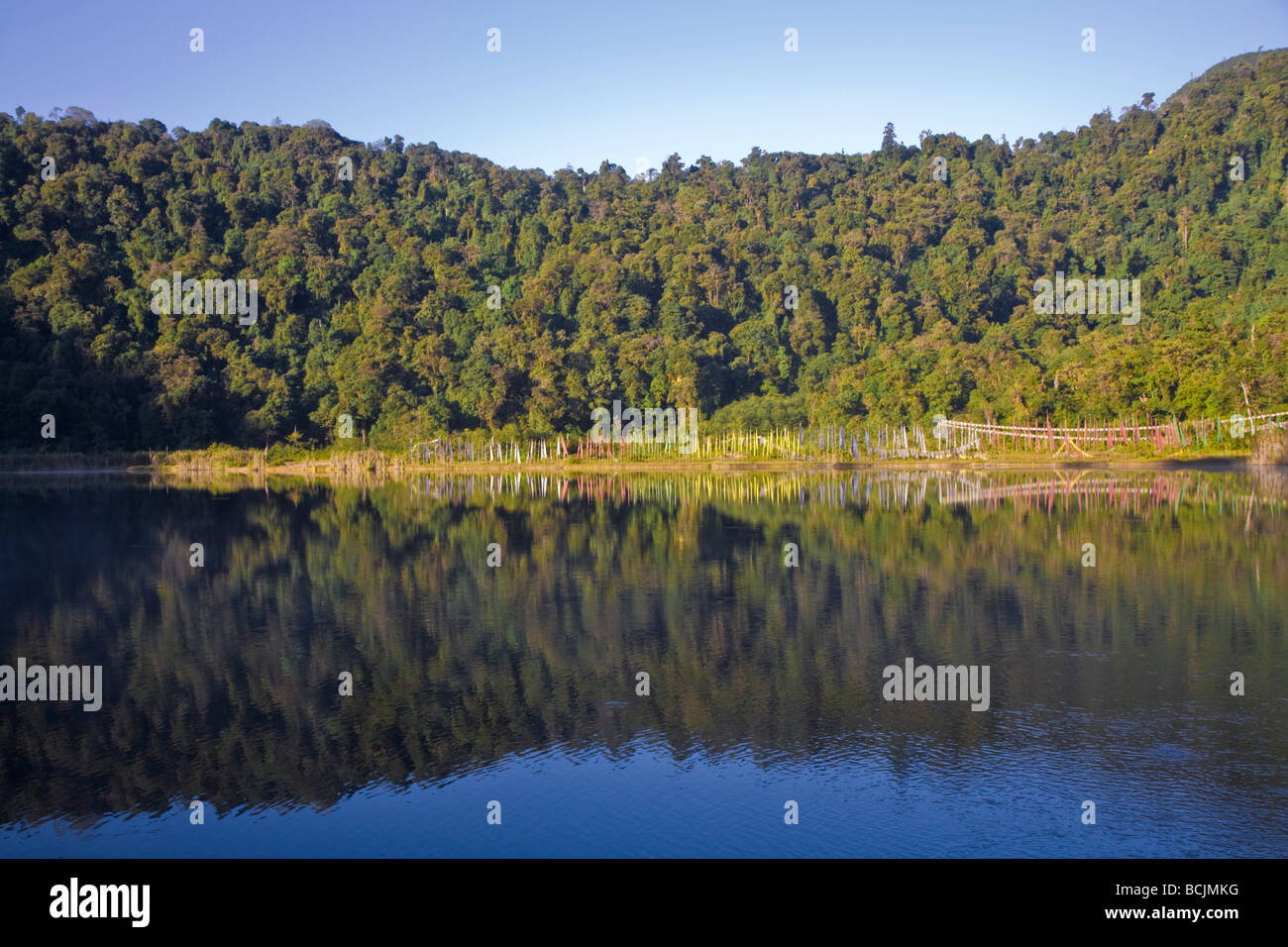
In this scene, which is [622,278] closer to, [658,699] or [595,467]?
[595,467]

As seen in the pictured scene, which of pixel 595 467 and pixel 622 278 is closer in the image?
pixel 595 467

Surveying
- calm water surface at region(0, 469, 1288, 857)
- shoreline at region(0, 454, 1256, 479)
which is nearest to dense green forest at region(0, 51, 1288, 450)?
shoreline at region(0, 454, 1256, 479)

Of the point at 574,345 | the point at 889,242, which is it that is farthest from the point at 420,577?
the point at 889,242

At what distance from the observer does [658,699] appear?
1116 cm

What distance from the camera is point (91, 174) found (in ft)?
294

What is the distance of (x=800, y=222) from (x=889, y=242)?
34.5 ft

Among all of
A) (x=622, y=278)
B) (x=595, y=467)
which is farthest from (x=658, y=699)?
(x=622, y=278)

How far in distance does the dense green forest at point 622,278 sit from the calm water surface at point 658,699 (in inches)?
1721

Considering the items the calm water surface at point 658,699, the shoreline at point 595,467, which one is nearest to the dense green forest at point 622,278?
the shoreline at point 595,467

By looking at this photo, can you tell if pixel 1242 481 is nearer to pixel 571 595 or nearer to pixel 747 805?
pixel 571 595

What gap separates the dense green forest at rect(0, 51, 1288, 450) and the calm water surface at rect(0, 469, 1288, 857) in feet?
143

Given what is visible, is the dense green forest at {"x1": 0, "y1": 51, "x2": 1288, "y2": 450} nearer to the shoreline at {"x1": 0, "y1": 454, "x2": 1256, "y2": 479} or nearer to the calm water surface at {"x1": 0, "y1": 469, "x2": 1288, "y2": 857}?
the shoreline at {"x1": 0, "y1": 454, "x2": 1256, "y2": 479}

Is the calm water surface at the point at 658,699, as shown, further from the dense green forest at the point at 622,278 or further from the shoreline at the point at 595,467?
the dense green forest at the point at 622,278

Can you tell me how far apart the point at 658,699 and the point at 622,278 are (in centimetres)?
8485
